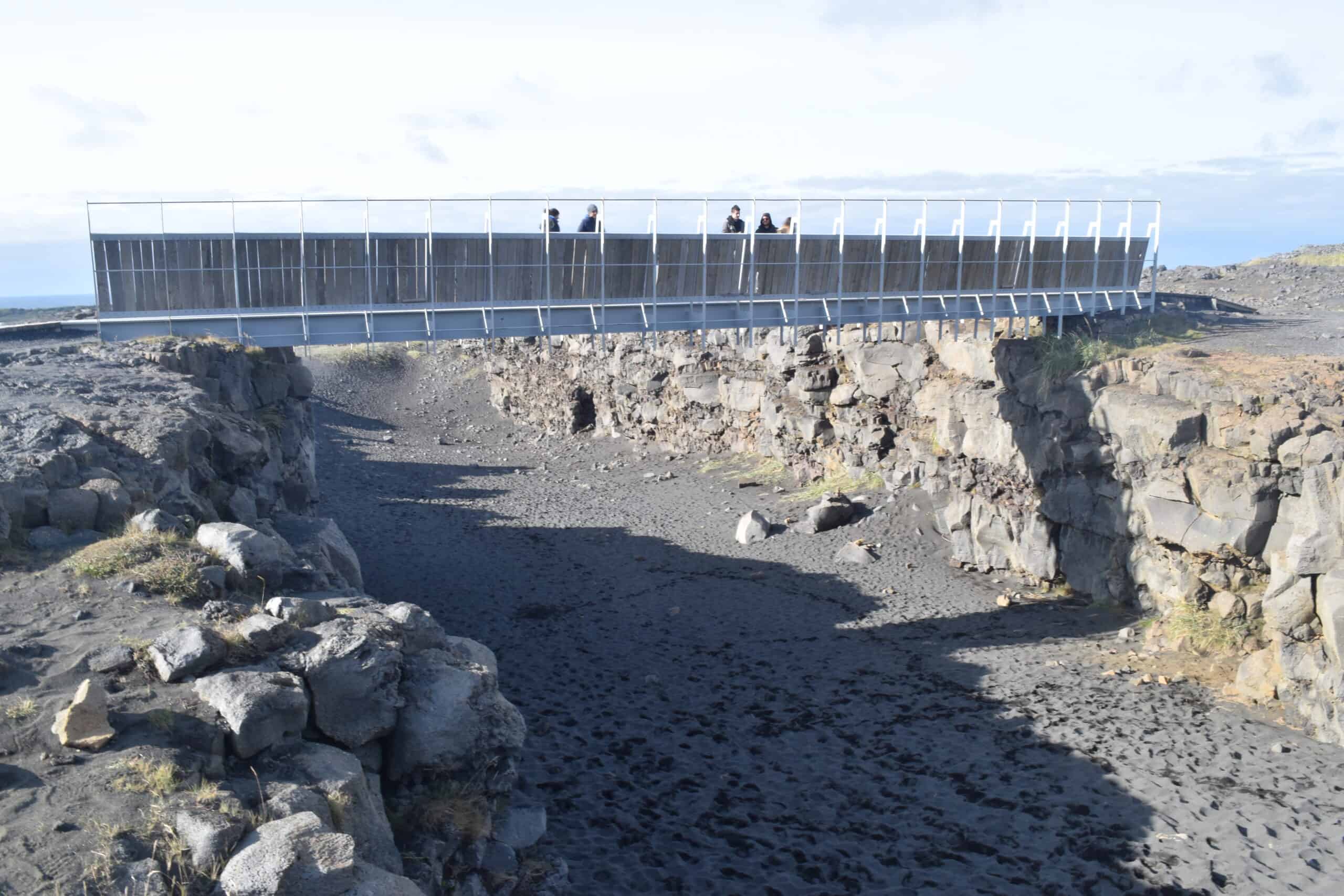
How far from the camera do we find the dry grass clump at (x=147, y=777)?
6191 mm

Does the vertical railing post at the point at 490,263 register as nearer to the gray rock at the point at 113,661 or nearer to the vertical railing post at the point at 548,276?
the vertical railing post at the point at 548,276

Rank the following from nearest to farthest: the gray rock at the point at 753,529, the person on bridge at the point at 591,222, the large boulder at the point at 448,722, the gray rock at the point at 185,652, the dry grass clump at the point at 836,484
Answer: the gray rock at the point at 185,652, the large boulder at the point at 448,722, the person on bridge at the point at 591,222, the gray rock at the point at 753,529, the dry grass clump at the point at 836,484

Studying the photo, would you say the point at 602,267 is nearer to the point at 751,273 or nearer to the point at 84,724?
the point at 751,273

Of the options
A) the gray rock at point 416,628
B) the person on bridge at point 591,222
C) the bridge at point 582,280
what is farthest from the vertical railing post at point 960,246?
the gray rock at point 416,628

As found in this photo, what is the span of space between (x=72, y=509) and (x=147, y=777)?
455cm

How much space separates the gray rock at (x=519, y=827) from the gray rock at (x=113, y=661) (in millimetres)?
3250

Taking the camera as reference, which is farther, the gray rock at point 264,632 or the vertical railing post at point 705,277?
the vertical railing post at point 705,277

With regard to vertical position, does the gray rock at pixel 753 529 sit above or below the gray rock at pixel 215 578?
below

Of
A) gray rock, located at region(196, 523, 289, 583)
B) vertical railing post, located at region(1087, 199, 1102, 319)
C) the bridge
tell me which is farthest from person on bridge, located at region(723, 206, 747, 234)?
gray rock, located at region(196, 523, 289, 583)

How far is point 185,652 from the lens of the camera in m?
7.23

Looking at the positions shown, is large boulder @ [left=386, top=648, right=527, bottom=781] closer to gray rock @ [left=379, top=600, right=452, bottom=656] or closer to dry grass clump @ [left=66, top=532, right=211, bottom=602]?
gray rock @ [left=379, top=600, right=452, bottom=656]

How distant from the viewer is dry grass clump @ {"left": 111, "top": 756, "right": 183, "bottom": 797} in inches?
244

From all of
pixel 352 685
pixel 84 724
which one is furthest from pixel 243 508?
pixel 84 724

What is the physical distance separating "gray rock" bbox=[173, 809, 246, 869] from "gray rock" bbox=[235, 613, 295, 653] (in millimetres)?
1775
